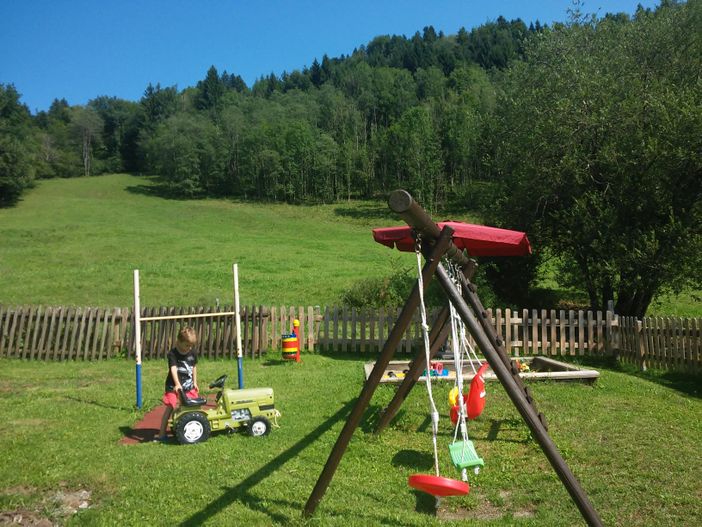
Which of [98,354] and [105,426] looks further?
[98,354]

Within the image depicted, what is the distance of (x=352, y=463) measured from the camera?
6.07m

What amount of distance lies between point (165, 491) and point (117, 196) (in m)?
63.3

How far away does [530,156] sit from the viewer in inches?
→ 621

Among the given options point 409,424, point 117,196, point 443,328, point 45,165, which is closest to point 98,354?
point 409,424

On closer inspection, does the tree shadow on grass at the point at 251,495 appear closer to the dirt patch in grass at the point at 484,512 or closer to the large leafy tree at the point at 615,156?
the dirt patch in grass at the point at 484,512

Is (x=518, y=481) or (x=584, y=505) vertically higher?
(x=584, y=505)

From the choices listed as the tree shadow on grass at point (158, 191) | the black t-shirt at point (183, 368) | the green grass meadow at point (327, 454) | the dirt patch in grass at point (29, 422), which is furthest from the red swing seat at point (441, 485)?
the tree shadow on grass at point (158, 191)

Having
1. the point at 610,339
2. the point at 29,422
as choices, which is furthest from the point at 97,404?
the point at 610,339

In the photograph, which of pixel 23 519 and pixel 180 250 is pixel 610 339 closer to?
pixel 23 519

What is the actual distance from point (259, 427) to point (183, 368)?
1.25 metres

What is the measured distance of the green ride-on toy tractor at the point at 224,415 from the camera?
681 cm

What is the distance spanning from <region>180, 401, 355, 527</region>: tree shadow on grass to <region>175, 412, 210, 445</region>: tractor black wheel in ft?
3.84

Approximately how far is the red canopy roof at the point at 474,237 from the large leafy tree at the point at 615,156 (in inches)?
339

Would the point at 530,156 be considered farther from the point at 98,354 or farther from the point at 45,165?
the point at 45,165
